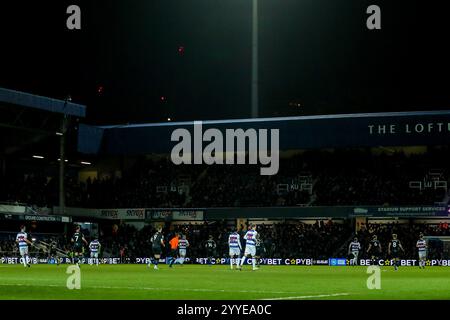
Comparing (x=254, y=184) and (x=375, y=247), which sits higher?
(x=254, y=184)

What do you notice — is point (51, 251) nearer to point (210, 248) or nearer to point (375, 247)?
point (210, 248)

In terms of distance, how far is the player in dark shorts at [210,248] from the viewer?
59625 millimetres

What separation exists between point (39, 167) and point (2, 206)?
14323 millimetres

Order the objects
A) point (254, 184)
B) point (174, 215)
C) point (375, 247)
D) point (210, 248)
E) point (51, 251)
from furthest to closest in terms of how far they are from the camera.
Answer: point (254, 184) < point (174, 215) < point (51, 251) < point (210, 248) < point (375, 247)

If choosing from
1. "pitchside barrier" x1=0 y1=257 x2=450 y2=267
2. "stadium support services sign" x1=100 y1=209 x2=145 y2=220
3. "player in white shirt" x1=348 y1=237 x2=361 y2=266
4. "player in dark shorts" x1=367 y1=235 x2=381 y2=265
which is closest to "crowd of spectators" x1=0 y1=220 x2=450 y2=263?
"pitchside barrier" x1=0 y1=257 x2=450 y2=267

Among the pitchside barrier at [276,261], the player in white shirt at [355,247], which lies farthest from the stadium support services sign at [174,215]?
the player in white shirt at [355,247]

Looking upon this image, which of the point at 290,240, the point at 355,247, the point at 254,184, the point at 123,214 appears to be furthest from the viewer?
the point at 123,214

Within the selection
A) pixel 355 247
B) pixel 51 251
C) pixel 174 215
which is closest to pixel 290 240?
pixel 355 247

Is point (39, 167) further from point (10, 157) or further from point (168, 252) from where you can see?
point (168, 252)

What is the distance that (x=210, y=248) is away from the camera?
5984 centimetres

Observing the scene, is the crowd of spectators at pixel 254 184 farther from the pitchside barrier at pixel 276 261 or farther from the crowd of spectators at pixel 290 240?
the pitchside barrier at pixel 276 261
